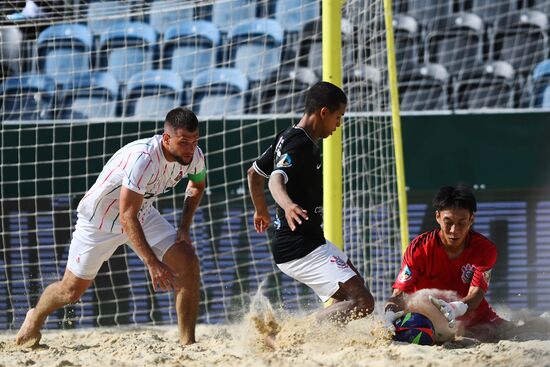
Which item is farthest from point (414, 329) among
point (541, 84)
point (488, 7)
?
point (488, 7)

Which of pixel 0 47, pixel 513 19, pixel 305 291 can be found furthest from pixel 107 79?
pixel 513 19

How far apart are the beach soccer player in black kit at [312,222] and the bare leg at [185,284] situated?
0.90 m

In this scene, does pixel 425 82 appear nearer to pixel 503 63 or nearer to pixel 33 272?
pixel 503 63

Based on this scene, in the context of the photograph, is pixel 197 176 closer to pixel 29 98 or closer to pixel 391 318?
pixel 391 318

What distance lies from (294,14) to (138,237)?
22.4ft

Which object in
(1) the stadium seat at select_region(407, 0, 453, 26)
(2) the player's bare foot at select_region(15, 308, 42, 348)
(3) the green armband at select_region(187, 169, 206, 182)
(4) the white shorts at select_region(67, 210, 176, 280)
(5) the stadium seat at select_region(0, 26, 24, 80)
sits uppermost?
(1) the stadium seat at select_region(407, 0, 453, 26)

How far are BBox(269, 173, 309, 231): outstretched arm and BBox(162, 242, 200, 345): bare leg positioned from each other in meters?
1.18

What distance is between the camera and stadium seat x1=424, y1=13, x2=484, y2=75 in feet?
38.4

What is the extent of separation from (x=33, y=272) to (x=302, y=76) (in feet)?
13.0

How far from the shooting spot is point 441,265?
566 cm

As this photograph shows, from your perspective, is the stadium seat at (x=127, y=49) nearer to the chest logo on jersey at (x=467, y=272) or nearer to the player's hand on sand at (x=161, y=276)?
the player's hand on sand at (x=161, y=276)

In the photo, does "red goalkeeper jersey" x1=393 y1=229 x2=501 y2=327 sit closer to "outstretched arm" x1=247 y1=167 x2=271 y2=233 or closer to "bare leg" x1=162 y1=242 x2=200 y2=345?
"outstretched arm" x1=247 y1=167 x2=271 y2=233

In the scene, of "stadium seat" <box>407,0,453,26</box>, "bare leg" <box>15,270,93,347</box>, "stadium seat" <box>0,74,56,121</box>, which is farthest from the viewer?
"stadium seat" <box>407,0,453,26</box>

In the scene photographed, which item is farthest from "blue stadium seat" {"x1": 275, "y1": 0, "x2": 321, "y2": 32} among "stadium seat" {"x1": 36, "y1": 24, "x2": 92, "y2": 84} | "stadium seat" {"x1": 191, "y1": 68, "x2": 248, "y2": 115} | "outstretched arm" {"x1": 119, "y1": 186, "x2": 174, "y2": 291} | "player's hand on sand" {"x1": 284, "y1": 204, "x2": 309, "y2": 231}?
"player's hand on sand" {"x1": 284, "y1": 204, "x2": 309, "y2": 231}
